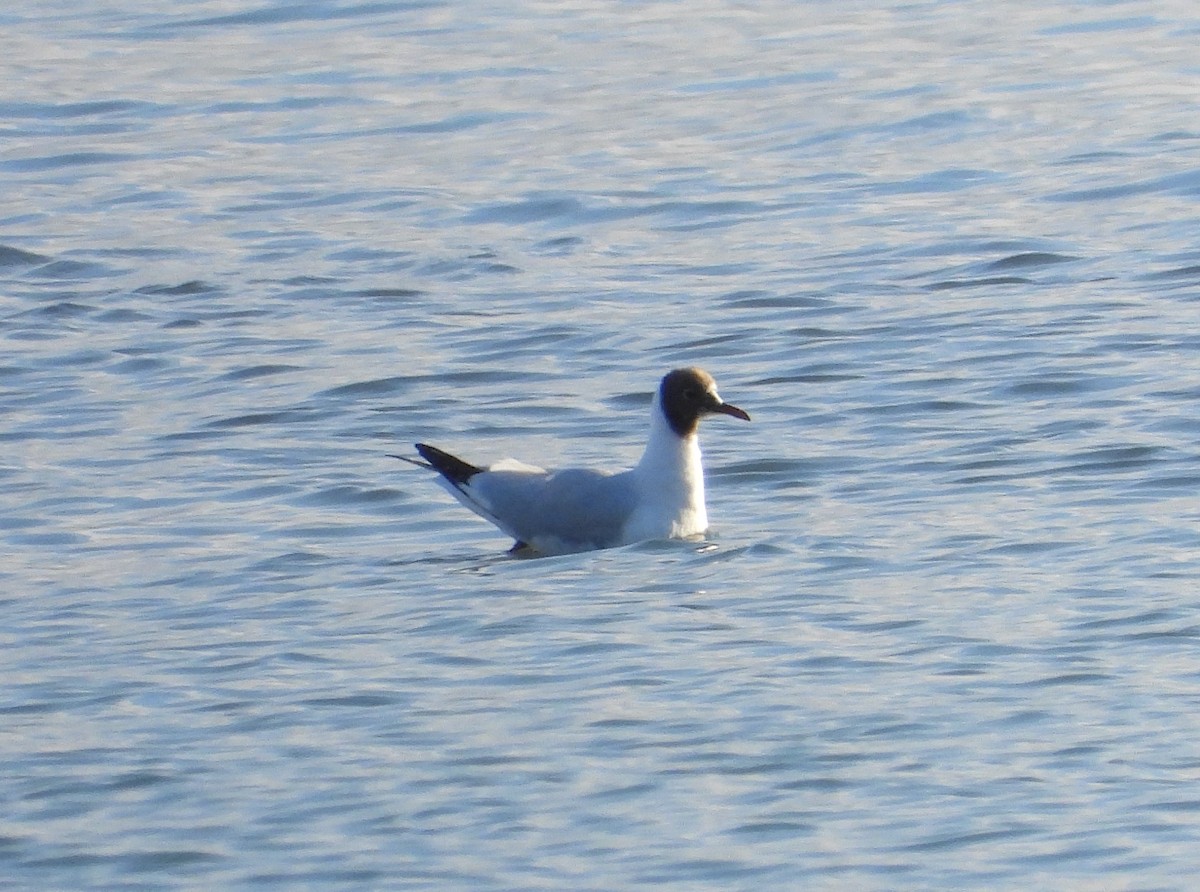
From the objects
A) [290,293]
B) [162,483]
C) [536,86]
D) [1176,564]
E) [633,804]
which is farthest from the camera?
[536,86]

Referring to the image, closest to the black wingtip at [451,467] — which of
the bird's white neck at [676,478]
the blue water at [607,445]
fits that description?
the blue water at [607,445]

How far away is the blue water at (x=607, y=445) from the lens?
7.55 meters

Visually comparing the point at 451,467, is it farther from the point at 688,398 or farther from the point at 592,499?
the point at 688,398

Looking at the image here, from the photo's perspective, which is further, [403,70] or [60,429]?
[403,70]

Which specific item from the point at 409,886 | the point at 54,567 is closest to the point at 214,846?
the point at 409,886

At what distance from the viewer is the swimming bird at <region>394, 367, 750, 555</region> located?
36.6 feet

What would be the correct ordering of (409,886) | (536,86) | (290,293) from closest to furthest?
(409,886)
(290,293)
(536,86)

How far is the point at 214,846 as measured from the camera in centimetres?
741

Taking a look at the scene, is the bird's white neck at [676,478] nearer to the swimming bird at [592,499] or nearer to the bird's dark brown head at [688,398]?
the swimming bird at [592,499]

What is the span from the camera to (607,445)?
1273 cm

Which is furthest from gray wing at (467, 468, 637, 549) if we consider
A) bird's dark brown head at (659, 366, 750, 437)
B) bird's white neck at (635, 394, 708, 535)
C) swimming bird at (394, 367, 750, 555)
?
bird's dark brown head at (659, 366, 750, 437)

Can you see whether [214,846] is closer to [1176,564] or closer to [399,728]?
[399,728]

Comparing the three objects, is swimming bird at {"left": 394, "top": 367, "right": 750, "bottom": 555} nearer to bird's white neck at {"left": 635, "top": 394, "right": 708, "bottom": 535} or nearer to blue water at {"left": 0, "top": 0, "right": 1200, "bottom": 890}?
bird's white neck at {"left": 635, "top": 394, "right": 708, "bottom": 535}

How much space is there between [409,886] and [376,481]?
5.18 metres
